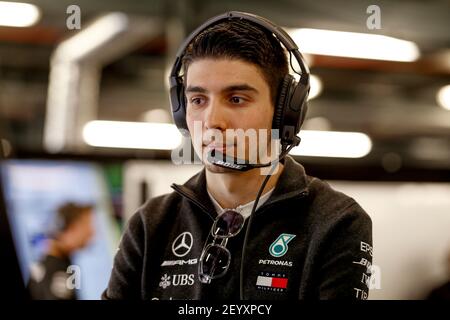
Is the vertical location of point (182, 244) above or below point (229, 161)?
below

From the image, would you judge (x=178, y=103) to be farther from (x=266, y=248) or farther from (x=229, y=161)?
(x=266, y=248)

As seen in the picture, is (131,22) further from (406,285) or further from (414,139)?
(414,139)

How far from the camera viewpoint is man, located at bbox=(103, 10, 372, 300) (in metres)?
0.95

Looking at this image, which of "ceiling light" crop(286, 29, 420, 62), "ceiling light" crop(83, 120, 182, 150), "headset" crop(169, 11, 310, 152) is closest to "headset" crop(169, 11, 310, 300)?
"headset" crop(169, 11, 310, 152)

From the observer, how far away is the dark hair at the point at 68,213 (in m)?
1.42

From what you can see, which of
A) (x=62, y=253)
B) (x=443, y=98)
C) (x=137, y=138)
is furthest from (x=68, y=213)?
(x=443, y=98)

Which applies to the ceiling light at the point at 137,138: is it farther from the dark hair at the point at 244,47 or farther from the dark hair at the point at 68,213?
the dark hair at the point at 244,47

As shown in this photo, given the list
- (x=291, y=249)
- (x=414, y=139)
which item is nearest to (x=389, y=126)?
(x=414, y=139)

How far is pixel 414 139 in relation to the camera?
29.2 feet

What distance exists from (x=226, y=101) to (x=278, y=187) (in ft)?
0.51

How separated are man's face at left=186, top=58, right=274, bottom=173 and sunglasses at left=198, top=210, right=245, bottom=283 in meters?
0.08

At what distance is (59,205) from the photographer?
1.50 m
